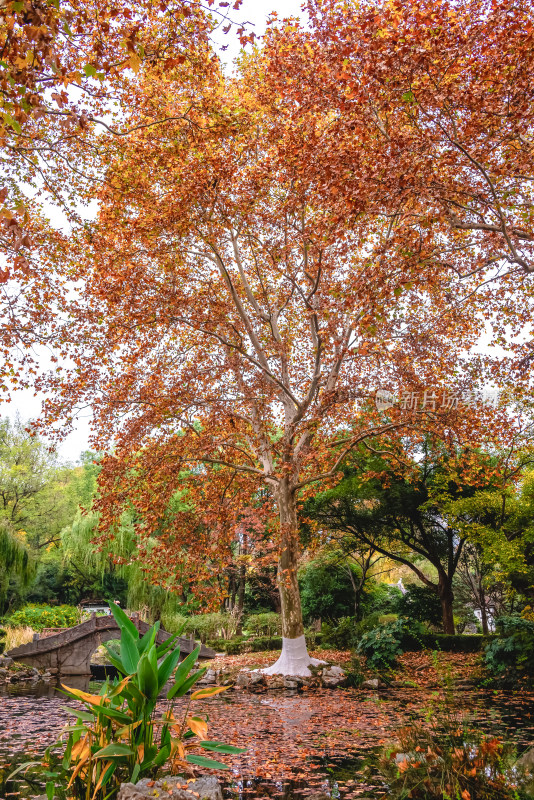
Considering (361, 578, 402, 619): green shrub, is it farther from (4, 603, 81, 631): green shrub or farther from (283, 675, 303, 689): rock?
(4, 603, 81, 631): green shrub

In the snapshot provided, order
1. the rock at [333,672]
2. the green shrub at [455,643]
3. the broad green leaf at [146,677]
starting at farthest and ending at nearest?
the green shrub at [455,643] → the rock at [333,672] → the broad green leaf at [146,677]

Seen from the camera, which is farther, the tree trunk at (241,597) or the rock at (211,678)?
the tree trunk at (241,597)

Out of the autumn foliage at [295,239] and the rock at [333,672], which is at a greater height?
the autumn foliage at [295,239]

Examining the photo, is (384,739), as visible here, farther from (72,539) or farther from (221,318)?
(72,539)

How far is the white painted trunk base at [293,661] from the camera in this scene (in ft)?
39.5

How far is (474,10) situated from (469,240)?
4.04 m

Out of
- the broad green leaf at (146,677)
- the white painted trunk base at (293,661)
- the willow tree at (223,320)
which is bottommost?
the white painted trunk base at (293,661)

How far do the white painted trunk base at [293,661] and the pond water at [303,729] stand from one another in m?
0.98

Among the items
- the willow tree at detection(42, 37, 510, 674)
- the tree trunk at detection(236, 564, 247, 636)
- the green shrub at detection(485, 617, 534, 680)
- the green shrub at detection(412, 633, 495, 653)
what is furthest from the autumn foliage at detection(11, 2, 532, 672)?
the tree trunk at detection(236, 564, 247, 636)

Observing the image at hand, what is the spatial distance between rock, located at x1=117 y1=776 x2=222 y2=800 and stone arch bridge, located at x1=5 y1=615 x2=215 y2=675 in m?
16.1

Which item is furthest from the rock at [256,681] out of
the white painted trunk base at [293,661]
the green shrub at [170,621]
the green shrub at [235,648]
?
the green shrub at [170,621]

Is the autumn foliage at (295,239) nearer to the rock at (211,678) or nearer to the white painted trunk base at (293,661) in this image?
the white painted trunk base at (293,661)

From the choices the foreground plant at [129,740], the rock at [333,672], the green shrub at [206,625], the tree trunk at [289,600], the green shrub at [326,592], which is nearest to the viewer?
the foreground plant at [129,740]

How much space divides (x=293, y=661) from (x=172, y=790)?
9977 mm
